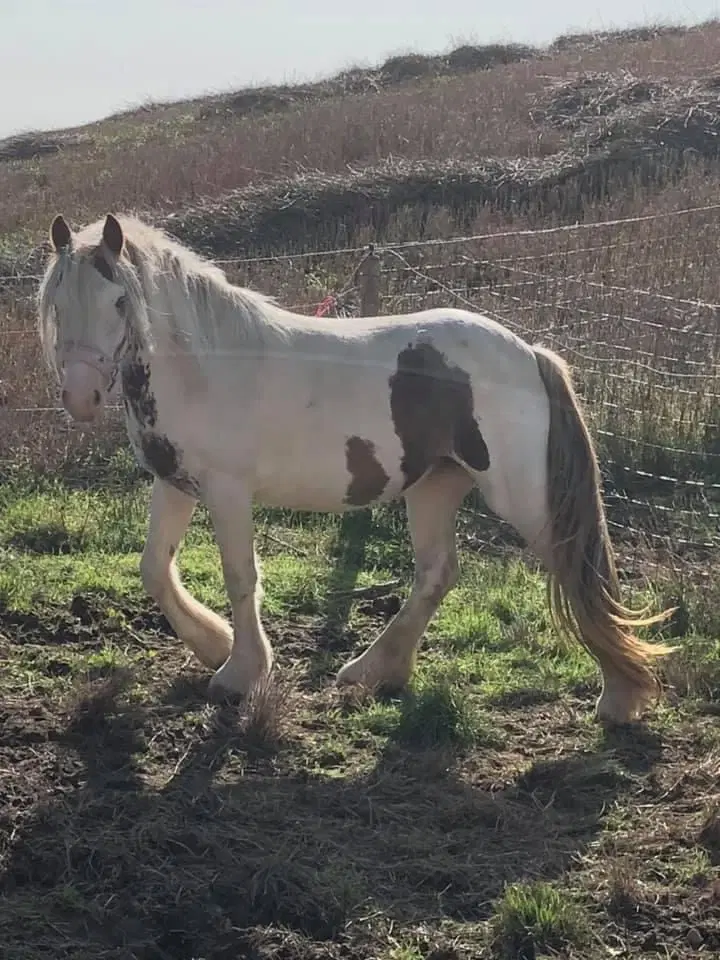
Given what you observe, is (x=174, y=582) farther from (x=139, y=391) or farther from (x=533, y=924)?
(x=533, y=924)

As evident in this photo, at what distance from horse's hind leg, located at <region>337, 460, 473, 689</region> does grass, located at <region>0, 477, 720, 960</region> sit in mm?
139

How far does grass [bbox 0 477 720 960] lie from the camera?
3121 mm

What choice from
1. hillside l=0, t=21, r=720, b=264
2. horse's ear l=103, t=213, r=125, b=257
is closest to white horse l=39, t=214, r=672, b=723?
horse's ear l=103, t=213, r=125, b=257

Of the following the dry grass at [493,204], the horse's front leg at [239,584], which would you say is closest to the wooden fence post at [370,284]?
the dry grass at [493,204]

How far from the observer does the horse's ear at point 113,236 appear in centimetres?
405

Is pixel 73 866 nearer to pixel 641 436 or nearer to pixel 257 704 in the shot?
pixel 257 704

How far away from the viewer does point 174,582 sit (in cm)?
482

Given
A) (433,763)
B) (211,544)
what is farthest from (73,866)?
(211,544)

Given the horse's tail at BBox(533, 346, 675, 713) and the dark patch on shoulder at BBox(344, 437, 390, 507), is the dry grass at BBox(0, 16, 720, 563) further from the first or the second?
the dark patch on shoulder at BBox(344, 437, 390, 507)

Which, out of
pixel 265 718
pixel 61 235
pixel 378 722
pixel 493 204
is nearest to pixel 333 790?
pixel 265 718

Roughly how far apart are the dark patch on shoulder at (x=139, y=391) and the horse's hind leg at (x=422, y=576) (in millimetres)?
1202

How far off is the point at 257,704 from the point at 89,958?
54.9 inches

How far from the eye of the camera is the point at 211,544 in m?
6.66

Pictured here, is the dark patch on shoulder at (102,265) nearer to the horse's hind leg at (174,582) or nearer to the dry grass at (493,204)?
the horse's hind leg at (174,582)
